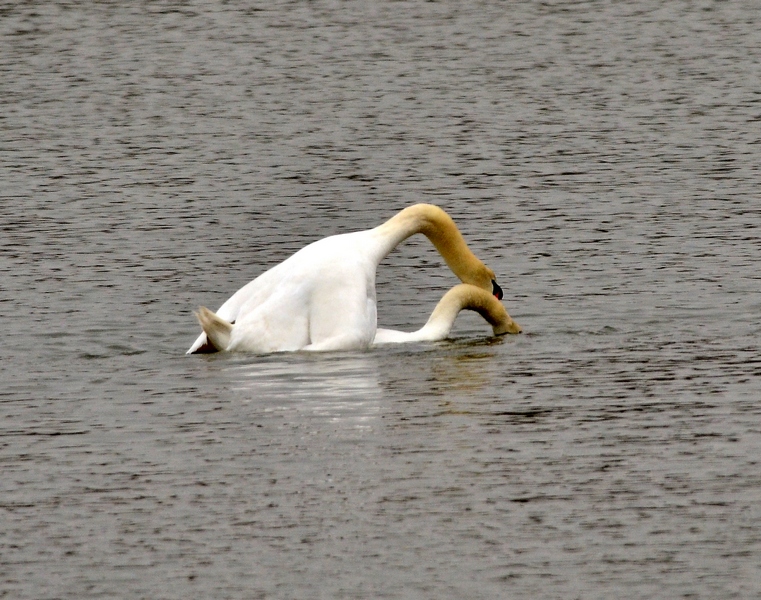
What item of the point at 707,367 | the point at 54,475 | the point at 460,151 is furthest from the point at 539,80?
the point at 54,475

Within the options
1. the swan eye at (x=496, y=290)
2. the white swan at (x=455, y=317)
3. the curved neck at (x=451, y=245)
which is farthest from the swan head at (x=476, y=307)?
the curved neck at (x=451, y=245)

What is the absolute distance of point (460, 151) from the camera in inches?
911

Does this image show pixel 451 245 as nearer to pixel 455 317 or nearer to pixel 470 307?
pixel 470 307

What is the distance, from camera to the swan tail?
1287cm

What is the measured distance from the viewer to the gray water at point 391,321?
870cm

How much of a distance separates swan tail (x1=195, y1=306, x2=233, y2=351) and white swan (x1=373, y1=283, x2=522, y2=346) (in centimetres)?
125

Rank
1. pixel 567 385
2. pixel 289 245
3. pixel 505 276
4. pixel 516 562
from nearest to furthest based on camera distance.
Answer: pixel 516 562, pixel 567 385, pixel 505 276, pixel 289 245

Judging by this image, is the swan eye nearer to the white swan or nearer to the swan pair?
the white swan

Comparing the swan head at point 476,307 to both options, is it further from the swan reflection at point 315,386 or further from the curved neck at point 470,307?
the swan reflection at point 315,386

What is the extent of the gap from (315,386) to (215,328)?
113cm

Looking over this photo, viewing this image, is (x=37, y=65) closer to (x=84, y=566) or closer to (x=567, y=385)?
(x=567, y=385)

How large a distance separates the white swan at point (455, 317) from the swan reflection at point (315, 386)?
897 mm

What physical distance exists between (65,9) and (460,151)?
1632 centimetres

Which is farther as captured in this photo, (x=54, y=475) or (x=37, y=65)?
(x=37, y=65)
